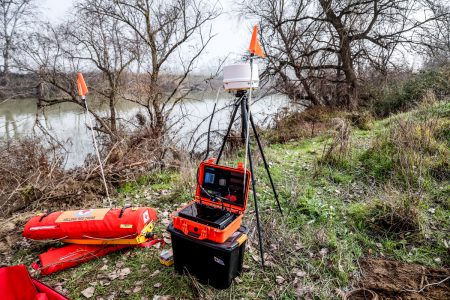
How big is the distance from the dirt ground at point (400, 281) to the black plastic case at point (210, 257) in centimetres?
107

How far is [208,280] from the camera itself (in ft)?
7.84

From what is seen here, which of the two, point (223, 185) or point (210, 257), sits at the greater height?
point (223, 185)

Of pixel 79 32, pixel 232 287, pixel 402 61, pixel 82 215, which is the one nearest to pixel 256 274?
pixel 232 287

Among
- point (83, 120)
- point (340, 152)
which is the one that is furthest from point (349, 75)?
point (83, 120)

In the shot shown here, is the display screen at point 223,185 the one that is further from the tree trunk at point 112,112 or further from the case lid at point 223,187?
the tree trunk at point 112,112

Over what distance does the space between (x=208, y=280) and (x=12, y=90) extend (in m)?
8.15

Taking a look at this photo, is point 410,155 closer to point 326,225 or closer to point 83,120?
point 326,225

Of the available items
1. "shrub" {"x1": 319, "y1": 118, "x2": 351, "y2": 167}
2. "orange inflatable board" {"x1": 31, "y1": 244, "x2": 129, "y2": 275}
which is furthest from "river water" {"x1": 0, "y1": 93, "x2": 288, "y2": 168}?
"orange inflatable board" {"x1": 31, "y1": 244, "x2": 129, "y2": 275}

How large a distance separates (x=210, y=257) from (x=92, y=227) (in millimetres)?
1412

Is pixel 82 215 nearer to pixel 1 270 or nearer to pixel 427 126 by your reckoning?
pixel 1 270

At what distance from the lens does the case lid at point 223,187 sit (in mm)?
2516

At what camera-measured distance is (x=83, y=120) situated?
9930mm

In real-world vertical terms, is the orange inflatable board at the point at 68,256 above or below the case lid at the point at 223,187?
below

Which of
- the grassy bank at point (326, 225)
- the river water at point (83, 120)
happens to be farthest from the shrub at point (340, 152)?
the river water at point (83, 120)
